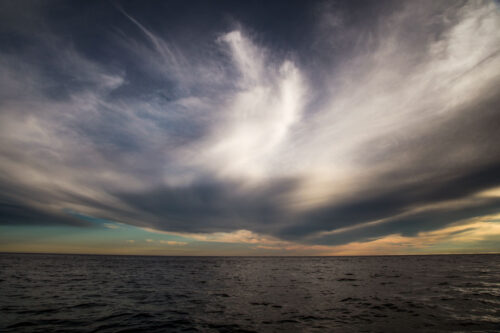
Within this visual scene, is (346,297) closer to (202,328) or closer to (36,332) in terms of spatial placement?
(202,328)

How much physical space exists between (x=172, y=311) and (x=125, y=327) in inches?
184

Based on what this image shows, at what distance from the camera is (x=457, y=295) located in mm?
21672

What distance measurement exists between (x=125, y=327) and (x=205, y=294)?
12.8 m

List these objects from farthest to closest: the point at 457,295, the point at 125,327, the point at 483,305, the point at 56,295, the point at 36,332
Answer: the point at 56,295
the point at 457,295
the point at 483,305
the point at 125,327
the point at 36,332

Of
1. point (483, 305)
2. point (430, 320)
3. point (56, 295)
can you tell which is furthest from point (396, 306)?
point (56, 295)

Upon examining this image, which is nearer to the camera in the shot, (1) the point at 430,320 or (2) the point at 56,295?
(1) the point at 430,320

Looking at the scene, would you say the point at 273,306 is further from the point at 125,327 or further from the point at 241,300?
the point at 125,327

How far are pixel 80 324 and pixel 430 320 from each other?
21.3 metres

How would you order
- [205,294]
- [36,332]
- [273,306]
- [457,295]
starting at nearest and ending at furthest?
[36,332]
[273,306]
[457,295]
[205,294]

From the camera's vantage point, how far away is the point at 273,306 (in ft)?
63.1

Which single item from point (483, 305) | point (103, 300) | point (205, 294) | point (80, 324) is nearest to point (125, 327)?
point (80, 324)

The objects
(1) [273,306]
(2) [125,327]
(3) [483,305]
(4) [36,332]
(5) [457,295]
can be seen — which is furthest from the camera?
(5) [457,295]

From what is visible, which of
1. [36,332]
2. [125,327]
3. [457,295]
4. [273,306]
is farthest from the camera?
[457,295]

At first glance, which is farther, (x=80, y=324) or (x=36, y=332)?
(x=80, y=324)
